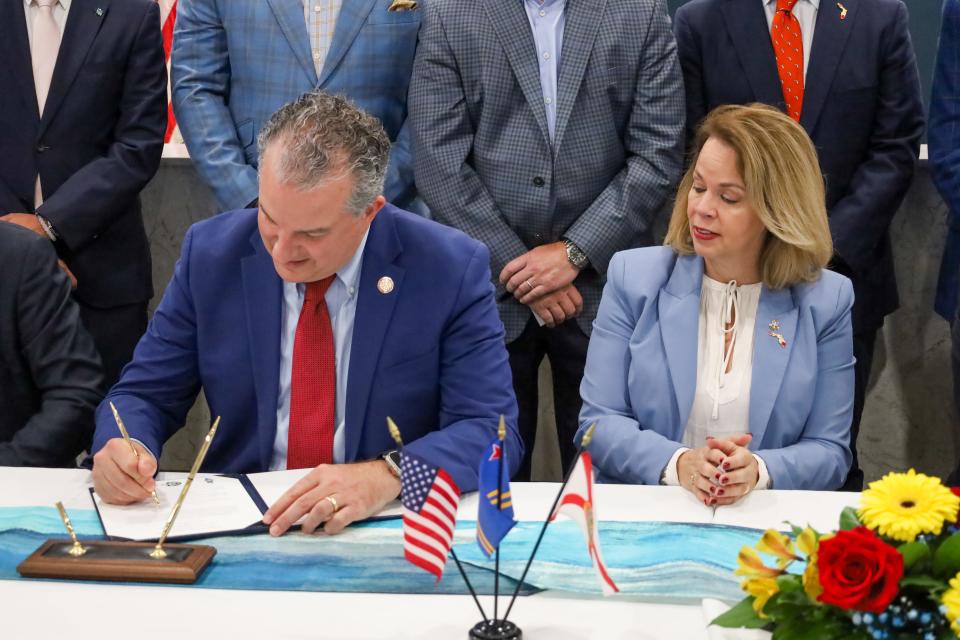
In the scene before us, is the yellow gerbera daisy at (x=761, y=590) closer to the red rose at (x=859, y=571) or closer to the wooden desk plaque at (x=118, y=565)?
the red rose at (x=859, y=571)

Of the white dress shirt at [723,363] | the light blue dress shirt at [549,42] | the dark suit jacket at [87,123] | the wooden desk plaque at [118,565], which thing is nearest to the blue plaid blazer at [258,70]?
the dark suit jacket at [87,123]

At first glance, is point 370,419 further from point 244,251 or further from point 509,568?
point 509,568

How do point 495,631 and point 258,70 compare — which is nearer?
point 495,631

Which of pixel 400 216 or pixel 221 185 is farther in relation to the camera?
pixel 221 185

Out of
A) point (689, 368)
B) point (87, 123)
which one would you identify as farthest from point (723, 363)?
point (87, 123)

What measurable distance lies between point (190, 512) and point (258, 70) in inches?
66.0

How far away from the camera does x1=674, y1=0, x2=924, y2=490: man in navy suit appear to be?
145 inches

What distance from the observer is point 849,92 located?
3.68 m

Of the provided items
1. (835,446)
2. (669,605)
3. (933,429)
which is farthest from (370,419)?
(933,429)

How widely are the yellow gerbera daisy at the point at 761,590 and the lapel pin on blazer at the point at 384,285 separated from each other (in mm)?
1182

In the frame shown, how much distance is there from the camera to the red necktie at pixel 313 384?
106 inches

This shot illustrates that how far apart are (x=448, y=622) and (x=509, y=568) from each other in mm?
198

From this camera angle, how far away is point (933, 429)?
425cm

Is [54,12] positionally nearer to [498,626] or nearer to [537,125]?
[537,125]
